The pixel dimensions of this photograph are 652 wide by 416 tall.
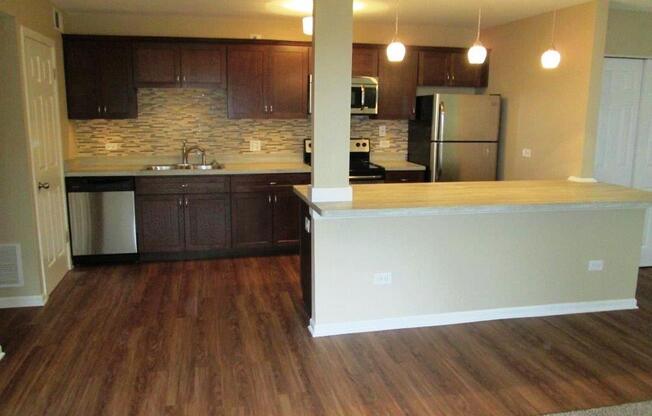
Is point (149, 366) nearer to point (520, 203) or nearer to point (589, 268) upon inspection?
point (520, 203)

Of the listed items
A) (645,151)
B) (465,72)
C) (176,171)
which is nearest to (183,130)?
(176,171)

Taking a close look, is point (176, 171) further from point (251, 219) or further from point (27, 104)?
point (27, 104)

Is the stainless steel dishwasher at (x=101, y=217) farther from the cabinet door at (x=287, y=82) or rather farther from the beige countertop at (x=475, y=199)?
the beige countertop at (x=475, y=199)

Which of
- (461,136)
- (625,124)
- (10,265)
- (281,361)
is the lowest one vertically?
(281,361)

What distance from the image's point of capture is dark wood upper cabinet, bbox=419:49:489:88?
5.72 metres

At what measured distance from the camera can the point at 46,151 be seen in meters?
4.40

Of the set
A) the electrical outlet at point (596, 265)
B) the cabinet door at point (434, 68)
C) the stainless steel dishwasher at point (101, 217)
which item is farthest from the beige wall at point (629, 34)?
the stainless steel dishwasher at point (101, 217)

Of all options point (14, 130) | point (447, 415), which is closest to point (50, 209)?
point (14, 130)

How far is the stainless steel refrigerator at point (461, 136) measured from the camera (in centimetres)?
541

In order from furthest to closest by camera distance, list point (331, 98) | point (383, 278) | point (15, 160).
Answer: point (15, 160) < point (383, 278) < point (331, 98)

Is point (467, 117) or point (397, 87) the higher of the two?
point (397, 87)

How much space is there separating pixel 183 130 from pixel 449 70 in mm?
3035

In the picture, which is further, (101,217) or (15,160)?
(101,217)

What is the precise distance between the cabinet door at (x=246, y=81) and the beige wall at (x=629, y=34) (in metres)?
3.31
